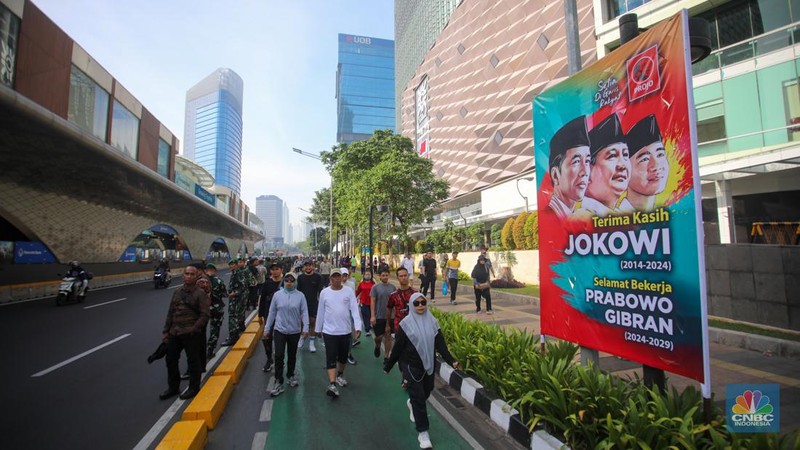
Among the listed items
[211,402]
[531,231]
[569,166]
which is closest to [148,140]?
[531,231]

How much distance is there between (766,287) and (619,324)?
19.8 feet

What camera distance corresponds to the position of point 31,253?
1683 centimetres

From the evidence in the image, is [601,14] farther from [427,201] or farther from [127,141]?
[127,141]

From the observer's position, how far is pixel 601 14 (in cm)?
1680

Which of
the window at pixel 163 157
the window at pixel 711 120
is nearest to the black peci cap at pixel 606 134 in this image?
the window at pixel 711 120

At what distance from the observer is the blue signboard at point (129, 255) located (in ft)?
81.0

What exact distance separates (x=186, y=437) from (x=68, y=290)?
1336 cm

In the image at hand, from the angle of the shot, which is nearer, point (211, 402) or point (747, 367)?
point (211, 402)

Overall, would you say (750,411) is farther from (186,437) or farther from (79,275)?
(79,275)

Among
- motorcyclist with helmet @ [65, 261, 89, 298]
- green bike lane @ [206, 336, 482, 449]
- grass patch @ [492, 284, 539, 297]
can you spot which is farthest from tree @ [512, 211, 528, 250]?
motorcyclist with helmet @ [65, 261, 89, 298]

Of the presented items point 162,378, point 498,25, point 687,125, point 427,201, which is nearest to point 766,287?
point 687,125

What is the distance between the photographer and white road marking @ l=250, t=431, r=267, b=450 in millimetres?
3799

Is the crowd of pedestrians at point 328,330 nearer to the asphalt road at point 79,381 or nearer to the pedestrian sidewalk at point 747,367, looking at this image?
the asphalt road at point 79,381

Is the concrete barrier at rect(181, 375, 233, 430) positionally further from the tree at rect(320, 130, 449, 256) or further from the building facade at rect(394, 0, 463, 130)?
the building facade at rect(394, 0, 463, 130)
